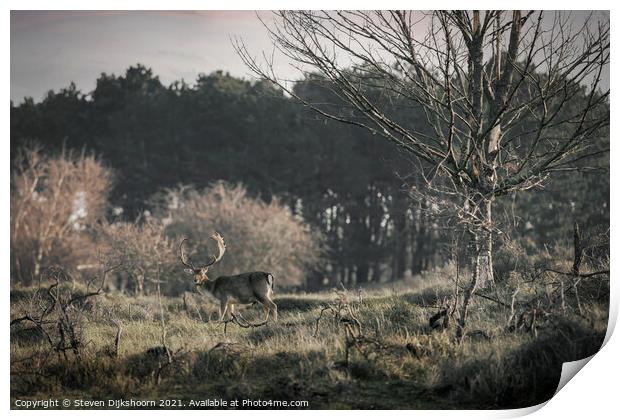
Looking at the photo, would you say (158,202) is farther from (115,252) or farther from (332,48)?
(332,48)

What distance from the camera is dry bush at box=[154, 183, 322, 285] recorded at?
2242 centimetres

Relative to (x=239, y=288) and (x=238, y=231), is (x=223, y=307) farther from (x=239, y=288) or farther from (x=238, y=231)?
(x=238, y=231)

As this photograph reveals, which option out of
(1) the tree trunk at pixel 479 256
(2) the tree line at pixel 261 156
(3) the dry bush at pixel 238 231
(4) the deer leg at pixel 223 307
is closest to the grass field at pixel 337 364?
(1) the tree trunk at pixel 479 256

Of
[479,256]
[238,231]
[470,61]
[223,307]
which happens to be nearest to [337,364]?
[223,307]

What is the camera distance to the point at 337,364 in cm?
741

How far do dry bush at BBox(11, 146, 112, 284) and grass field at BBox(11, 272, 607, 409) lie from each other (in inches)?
399

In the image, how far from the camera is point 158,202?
26141 millimetres

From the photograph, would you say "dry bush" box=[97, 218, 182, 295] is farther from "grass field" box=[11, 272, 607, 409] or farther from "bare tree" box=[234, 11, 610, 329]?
"grass field" box=[11, 272, 607, 409]

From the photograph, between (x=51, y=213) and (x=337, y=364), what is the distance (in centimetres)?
1300

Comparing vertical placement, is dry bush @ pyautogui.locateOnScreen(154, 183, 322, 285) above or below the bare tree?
below

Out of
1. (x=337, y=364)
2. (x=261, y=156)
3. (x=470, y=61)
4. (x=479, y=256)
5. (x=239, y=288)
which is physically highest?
(x=261, y=156)

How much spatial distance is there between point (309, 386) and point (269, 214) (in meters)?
17.0

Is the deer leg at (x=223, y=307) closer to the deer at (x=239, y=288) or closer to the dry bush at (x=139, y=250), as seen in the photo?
the deer at (x=239, y=288)

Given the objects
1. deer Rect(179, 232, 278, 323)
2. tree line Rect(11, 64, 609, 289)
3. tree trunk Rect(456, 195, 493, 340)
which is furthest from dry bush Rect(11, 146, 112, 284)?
tree trunk Rect(456, 195, 493, 340)
